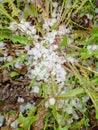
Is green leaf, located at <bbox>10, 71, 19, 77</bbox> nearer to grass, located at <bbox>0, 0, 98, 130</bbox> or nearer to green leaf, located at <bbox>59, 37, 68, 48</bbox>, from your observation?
grass, located at <bbox>0, 0, 98, 130</bbox>

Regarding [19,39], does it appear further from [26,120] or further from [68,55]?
[26,120]

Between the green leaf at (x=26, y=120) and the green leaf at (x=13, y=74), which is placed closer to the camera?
the green leaf at (x=26, y=120)

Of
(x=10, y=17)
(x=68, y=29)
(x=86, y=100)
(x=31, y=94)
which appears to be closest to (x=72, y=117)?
(x=86, y=100)

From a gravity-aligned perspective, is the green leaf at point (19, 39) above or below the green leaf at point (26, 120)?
above

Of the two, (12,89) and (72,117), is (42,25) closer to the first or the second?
(12,89)

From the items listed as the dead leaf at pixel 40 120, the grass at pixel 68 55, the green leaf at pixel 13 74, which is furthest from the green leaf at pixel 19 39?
the dead leaf at pixel 40 120

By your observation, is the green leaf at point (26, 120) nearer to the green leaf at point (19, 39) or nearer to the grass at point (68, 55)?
the grass at point (68, 55)

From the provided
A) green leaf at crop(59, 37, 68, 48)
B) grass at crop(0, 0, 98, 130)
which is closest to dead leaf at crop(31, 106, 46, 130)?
grass at crop(0, 0, 98, 130)

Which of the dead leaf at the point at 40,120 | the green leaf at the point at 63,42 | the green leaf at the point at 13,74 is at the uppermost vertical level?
the green leaf at the point at 63,42
